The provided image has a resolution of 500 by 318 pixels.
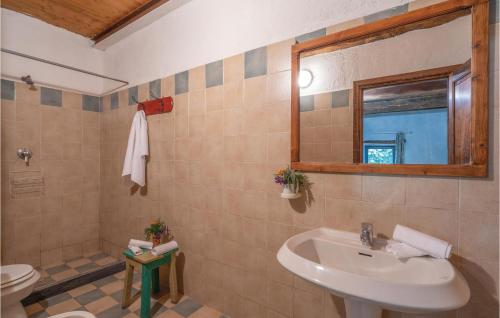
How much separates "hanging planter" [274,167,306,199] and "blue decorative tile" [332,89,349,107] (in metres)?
0.44

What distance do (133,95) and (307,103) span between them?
71.3 inches

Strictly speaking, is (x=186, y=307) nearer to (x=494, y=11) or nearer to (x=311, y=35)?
(x=311, y=35)

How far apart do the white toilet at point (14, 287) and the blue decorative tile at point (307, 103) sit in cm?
203

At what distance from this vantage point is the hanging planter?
1.34 meters

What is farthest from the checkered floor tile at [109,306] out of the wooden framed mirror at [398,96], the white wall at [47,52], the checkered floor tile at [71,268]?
the white wall at [47,52]

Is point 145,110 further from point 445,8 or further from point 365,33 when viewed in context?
point 445,8

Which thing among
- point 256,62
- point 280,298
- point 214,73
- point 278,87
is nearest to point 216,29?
point 214,73

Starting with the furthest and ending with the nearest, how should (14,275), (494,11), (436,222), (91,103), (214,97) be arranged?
(91,103) → (214,97) → (14,275) → (436,222) → (494,11)

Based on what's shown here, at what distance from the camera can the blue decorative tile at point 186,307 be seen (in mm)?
1763

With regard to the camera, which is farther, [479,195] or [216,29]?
[216,29]

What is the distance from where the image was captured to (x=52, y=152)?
2.41 metres

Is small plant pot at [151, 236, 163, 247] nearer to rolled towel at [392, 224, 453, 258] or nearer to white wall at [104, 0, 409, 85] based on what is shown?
white wall at [104, 0, 409, 85]

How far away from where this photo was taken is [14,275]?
1.52 meters

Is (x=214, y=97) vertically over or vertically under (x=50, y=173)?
over
